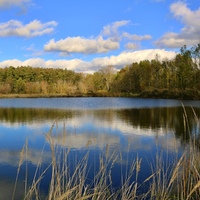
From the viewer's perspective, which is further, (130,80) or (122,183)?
(130,80)

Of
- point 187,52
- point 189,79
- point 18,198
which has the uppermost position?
point 187,52

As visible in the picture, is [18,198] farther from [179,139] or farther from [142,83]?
[142,83]

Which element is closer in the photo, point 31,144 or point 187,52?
point 31,144

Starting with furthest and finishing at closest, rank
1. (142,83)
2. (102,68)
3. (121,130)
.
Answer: (102,68) → (142,83) → (121,130)

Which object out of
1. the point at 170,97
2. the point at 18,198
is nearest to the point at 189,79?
the point at 170,97

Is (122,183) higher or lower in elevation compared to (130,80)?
lower

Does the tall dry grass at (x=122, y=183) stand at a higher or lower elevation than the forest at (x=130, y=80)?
lower

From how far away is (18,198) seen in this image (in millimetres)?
5684

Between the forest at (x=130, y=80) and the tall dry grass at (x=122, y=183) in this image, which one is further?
the forest at (x=130, y=80)

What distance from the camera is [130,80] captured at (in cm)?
6531

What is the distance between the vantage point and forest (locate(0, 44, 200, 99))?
152 ft

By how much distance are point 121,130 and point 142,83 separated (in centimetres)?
5040

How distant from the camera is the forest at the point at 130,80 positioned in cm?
4631

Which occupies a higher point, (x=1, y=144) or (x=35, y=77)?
(x=35, y=77)
